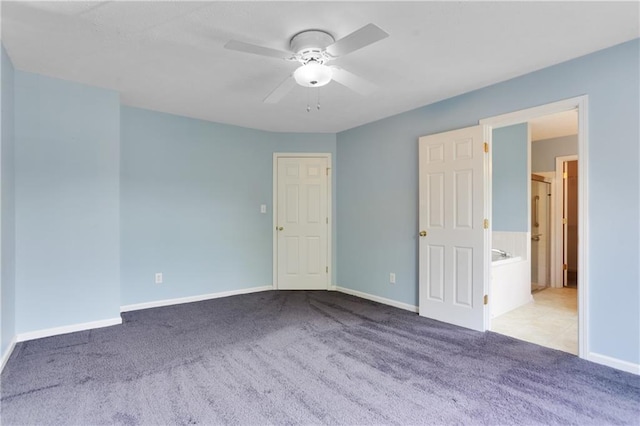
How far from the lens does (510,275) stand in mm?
4012

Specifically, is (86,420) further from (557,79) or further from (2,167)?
(557,79)

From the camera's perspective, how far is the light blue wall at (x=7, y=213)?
2.47 m

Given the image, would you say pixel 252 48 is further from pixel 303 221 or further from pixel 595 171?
pixel 303 221

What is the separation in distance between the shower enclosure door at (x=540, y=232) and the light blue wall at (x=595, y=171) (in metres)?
2.72

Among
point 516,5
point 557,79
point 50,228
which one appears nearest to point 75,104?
point 50,228

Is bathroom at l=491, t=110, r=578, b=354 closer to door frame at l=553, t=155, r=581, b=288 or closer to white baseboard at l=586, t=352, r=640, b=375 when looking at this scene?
door frame at l=553, t=155, r=581, b=288

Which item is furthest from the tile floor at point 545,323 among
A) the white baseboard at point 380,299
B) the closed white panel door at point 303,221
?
the closed white panel door at point 303,221

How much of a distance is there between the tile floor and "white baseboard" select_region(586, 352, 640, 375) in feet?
0.52

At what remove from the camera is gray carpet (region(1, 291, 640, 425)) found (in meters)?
1.86

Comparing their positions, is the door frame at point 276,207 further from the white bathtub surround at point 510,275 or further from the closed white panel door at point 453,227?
the white bathtub surround at point 510,275

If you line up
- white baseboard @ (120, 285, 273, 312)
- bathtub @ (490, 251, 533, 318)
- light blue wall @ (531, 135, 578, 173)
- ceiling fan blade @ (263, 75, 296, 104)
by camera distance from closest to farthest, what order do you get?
ceiling fan blade @ (263, 75, 296, 104), bathtub @ (490, 251, 533, 318), white baseboard @ (120, 285, 273, 312), light blue wall @ (531, 135, 578, 173)

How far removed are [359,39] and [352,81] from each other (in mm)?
559

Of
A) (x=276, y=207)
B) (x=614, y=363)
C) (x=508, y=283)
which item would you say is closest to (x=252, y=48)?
(x=276, y=207)

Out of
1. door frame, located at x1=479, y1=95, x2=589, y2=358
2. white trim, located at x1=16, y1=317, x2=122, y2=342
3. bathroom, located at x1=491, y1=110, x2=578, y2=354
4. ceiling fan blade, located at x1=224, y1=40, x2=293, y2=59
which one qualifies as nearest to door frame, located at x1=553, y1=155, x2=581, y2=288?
bathroom, located at x1=491, y1=110, x2=578, y2=354
